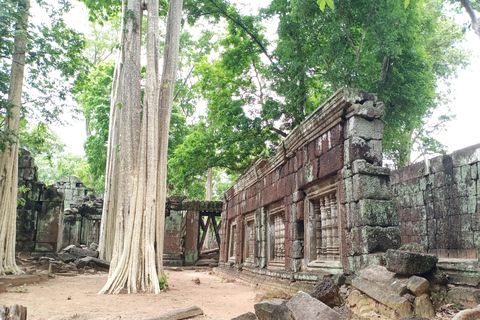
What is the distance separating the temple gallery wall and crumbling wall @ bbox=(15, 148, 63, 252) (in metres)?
0.03

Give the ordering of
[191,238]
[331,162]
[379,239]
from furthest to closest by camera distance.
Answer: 1. [191,238]
2. [331,162]
3. [379,239]

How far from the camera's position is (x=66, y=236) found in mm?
17766

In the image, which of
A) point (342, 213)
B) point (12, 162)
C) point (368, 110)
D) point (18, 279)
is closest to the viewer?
point (368, 110)

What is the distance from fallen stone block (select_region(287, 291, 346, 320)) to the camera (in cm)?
291

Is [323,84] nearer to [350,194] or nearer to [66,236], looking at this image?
[350,194]

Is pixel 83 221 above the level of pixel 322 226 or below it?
below

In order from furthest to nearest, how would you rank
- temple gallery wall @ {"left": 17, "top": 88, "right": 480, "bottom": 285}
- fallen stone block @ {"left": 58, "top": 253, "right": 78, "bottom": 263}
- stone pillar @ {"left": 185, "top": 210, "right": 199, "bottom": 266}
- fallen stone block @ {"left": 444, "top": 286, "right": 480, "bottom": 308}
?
stone pillar @ {"left": 185, "top": 210, "right": 199, "bottom": 266}, fallen stone block @ {"left": 58, "top": 253, "right": 78, "bottom": 263}, temple gallery wall @ {"left": 17, "top": 88, "right": 480, "bottom": 285}, fallen stone block @ {"left": 444, "top": 286, "right": 480, "bottom": 308}

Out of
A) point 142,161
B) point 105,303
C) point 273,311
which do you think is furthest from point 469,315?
point 142,161

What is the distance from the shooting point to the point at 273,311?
3.35 m

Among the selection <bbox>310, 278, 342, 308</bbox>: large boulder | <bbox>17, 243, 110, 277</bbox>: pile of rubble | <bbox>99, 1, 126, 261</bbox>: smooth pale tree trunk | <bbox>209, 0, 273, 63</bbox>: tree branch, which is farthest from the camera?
<bbox>209, 0, 273, 63</bbox>: tree branch

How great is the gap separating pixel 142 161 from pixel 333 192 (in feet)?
11.8

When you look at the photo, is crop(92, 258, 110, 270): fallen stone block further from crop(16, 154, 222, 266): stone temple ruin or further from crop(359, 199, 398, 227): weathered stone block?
crop(359, 199, 398, 227): weathered stone block

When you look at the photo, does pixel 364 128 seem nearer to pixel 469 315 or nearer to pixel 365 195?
pixel 365 195

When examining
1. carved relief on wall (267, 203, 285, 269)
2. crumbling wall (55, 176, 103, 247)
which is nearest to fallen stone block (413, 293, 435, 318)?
carved relief on wall (267, 203, 285, 269)
